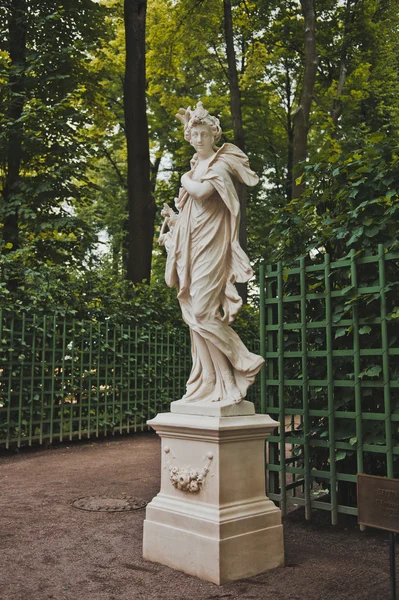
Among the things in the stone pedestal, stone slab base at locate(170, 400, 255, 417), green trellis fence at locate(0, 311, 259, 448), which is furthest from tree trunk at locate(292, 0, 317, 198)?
the stone pedestal

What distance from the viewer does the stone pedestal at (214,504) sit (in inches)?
163

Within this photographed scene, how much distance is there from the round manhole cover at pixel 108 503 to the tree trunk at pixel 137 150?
7.53 m

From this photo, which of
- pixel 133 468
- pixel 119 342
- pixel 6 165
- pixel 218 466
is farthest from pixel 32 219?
pixel 218 466

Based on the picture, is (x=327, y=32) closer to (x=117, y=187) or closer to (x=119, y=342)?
(x=117, y=187)

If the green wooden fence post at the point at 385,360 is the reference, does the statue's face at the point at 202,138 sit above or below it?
above

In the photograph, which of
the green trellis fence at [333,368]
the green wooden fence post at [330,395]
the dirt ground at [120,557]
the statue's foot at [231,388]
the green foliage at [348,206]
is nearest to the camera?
the dirt ground at [120,557]

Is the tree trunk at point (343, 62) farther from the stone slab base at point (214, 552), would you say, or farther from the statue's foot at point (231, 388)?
the stone slab base at point (214, 552)

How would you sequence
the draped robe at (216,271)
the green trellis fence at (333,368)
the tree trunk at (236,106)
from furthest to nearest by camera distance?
the tree trunk at (236,106)
the green trellis fence at (333,368)
the draped robe at (216,271)

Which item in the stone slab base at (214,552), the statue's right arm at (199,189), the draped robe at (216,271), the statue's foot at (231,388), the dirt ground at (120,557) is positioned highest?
the statue's right arm at (199,189)

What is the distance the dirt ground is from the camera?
12.7ft

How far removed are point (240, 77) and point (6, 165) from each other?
8.87 metres

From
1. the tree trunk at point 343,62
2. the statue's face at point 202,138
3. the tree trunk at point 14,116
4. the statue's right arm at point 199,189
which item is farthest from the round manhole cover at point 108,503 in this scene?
the tree trunk at point 343,62

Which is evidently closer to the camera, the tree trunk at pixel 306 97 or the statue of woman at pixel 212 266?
the statue of woman at pixel 212 266

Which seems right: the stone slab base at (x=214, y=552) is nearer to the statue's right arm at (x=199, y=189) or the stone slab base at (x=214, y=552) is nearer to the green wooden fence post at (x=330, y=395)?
the green wooden fence post at (x=330, y=395)
